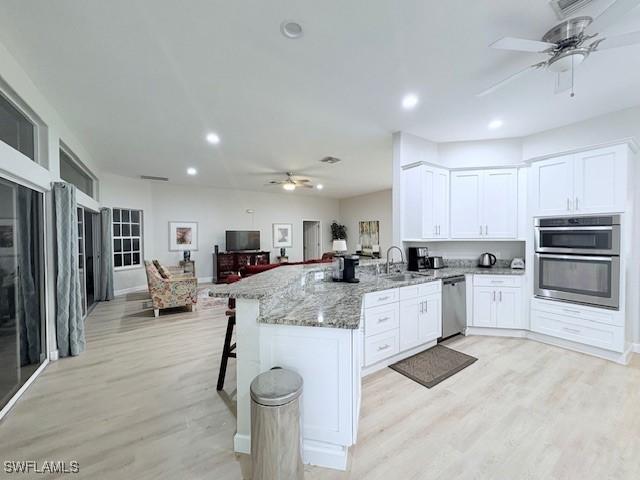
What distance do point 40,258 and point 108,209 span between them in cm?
356

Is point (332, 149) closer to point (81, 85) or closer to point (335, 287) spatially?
point (335, 287)

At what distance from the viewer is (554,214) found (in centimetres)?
339

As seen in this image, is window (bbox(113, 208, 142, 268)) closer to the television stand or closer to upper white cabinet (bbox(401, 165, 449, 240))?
the television stand

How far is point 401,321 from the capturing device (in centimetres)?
303

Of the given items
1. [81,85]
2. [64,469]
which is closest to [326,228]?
[81,85]

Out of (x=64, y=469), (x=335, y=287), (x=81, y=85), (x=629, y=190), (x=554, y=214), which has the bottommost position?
(x=64, y=469)

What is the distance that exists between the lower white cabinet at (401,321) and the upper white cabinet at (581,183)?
1.76 m

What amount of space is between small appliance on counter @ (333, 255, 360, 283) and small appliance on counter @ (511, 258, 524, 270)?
8.34ft

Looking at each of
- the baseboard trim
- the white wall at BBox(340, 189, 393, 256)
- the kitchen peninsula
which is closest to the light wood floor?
the baseboard trim

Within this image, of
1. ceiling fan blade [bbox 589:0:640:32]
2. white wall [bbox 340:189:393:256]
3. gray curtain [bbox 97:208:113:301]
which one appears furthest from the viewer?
white wall [bbox 340:189:393:256]

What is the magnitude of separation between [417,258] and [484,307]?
110 centimetres

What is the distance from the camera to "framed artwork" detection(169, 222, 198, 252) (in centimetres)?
778

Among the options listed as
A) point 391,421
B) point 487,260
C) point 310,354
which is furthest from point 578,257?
point 310,354

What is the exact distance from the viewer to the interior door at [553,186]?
3.28m
